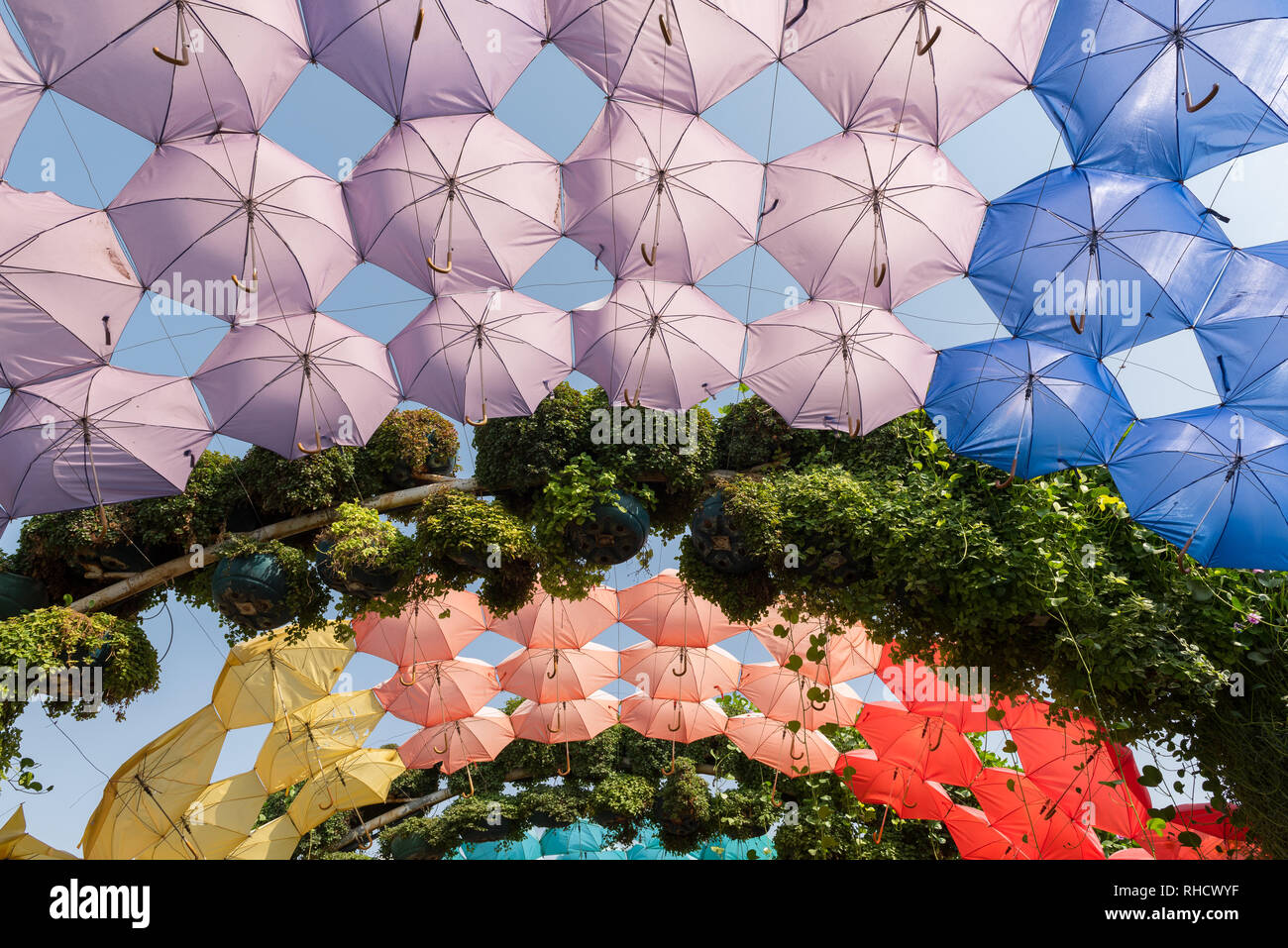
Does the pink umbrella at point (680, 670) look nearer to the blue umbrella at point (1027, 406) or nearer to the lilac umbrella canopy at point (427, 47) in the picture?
the blue umbrella at point (1027, 406)

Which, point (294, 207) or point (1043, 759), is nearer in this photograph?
point (294, 207)

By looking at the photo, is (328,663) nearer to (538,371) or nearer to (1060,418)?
(538,371)

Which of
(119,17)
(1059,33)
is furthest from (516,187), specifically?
(1059,33)

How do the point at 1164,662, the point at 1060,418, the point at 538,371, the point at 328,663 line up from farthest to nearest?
the point at 328,663, the point at 538,371, the point at 1060,418, the point at 1164,662

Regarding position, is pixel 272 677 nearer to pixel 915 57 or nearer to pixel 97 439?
pixel 97 439

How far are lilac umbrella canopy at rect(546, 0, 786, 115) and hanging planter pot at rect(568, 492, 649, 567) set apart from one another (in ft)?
16.7

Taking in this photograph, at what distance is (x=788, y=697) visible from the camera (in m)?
17.6

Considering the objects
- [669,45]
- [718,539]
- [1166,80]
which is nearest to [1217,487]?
[1166,80]

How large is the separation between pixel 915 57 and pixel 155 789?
1764 centimetres

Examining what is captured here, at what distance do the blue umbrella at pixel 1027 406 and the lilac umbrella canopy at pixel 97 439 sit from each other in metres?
10.3

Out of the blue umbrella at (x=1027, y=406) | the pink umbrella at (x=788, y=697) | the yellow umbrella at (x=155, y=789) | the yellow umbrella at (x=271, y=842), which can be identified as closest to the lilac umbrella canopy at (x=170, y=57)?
the blue umbrella at (x=1027, y=406)

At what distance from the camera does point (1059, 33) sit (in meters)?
6.67

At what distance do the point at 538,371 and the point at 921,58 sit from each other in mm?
5934
